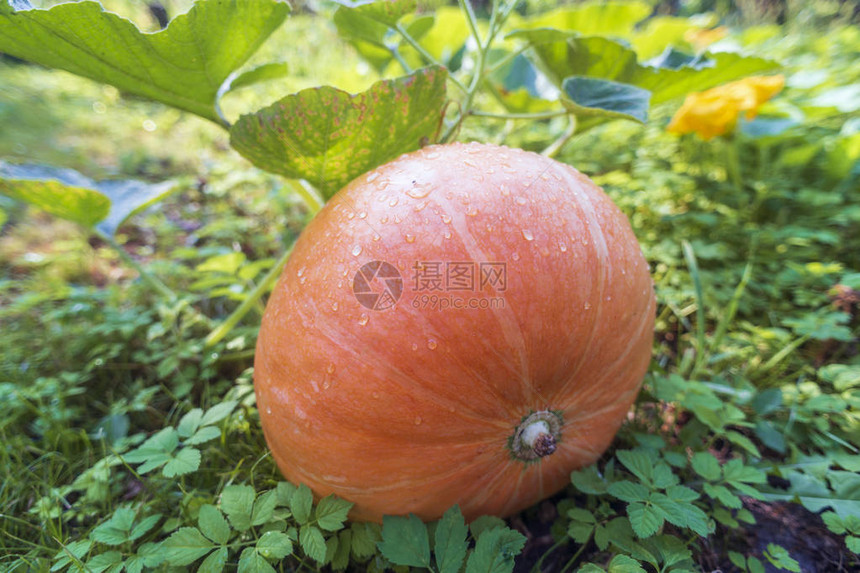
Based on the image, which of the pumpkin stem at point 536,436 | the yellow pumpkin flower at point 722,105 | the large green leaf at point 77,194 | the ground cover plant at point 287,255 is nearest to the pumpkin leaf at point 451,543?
the ground cover plant at point 287,255

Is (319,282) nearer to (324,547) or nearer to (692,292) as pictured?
(324,547)

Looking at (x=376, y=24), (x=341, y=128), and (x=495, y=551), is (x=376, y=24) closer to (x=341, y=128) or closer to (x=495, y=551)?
(x=341, y=128)

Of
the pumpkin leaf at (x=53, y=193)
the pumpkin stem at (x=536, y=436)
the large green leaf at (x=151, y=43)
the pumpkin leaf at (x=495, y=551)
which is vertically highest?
the large green leaf at (x=151, y=43)

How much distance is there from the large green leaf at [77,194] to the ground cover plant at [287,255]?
0.04 ft

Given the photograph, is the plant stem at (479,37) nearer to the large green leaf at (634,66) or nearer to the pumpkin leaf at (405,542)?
the large green leaf at (634,66)

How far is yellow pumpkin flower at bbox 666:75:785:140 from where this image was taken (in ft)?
6.12

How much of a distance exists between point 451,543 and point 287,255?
32.4 inches

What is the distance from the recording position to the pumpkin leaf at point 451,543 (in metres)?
0.84

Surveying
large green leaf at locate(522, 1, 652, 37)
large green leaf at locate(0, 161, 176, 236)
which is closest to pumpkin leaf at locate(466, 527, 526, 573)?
large green leaf at locate(0, 161, 176, 236)

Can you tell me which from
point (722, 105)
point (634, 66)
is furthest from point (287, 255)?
point (722, 105)

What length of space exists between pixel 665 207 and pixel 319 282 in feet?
5.97

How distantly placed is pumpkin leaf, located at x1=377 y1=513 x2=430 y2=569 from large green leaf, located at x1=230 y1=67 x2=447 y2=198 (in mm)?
867

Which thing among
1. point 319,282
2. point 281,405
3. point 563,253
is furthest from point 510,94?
point 281,405

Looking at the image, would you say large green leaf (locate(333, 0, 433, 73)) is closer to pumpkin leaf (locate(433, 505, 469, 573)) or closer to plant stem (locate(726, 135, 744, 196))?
pumpkin leaf (locate(433, 505, 469, 573))
